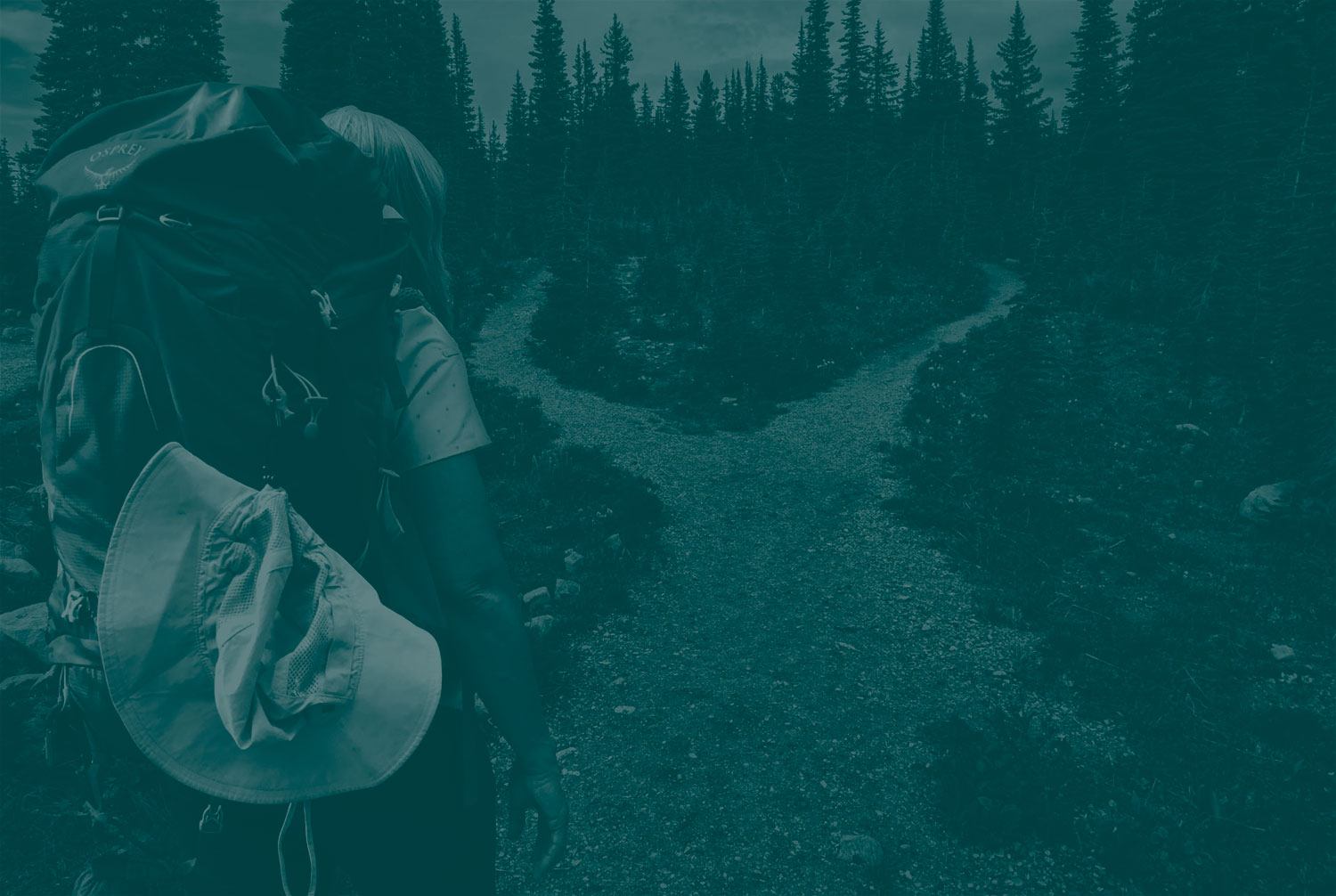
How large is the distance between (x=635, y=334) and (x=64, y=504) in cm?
1736

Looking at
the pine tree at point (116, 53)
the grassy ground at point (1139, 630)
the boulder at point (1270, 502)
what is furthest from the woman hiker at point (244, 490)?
the pine tree at point (116, 53)

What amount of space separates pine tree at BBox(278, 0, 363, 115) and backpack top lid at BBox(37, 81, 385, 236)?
3210cm

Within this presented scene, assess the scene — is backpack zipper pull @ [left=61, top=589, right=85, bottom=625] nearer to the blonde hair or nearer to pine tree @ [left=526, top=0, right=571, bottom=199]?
the blonde hair

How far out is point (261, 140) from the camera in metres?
1.54

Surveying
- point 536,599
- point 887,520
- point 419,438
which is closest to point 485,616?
point 419,438

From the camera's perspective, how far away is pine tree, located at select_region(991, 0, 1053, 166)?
41.0 metres

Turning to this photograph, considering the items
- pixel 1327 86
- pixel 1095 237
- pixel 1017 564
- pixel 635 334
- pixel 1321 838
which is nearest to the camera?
pixel 1321 838

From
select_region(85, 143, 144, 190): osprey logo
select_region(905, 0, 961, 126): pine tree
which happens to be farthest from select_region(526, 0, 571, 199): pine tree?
select_region(85, 143, 144, 190): osprey logo

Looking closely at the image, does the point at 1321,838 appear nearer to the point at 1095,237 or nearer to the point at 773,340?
the point at 773,340

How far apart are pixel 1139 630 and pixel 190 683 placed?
808cm

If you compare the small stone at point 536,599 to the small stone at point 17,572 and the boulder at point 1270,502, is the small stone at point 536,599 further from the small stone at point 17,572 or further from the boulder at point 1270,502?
the boulder at point 1270,502

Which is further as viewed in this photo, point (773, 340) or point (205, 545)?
point (773, 340)

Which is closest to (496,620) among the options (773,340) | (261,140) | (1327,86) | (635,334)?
(261,140)

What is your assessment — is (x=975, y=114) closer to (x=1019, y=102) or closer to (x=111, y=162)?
(x=1019, y=102)
